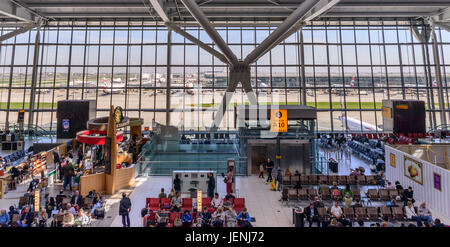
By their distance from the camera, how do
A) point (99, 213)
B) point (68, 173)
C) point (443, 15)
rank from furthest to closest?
point (443, 15), point (68, 173), point (99, 213)

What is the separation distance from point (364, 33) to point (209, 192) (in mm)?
25663

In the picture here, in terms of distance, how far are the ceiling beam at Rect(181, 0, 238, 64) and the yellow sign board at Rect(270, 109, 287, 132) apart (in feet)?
24.7

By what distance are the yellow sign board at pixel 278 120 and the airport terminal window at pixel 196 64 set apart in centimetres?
1175

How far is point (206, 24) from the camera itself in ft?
58.5

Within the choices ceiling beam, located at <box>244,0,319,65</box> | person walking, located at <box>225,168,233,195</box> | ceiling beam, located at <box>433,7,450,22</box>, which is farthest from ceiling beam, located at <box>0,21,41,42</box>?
ceiling beam, located at <box>433,7,450,22</box>

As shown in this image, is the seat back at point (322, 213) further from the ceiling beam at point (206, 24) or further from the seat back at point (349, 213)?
the ceiling beam at point (206, 24)

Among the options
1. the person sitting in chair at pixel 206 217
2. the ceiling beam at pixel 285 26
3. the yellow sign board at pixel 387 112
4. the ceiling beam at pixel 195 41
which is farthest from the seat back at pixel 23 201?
the yellow sign board at pixel 387 112

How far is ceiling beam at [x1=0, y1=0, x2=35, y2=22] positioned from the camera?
21.9 meters

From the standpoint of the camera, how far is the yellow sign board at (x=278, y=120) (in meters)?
15.7

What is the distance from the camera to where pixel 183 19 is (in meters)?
28.1

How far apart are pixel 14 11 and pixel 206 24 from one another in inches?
731

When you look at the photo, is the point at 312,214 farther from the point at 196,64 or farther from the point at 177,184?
the point at 196,64

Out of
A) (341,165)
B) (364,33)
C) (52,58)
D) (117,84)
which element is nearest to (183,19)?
(117,84)

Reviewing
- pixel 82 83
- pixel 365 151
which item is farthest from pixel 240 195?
pixel 82 83
